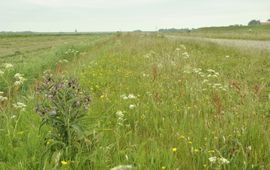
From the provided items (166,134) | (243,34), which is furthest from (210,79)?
(243,34)

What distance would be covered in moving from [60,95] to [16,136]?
83cm

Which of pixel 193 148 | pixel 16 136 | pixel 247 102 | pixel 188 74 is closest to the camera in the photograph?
pixel 193 148

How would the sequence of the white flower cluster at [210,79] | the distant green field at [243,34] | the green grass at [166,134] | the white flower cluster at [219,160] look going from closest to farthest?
the white flower cluster at [219,160], the green grass at [166,134], the white flower cluster at [210,79], the distant green field at [243,34]

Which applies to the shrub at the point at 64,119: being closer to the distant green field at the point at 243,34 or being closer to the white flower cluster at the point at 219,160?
the white flower cluster at the point at 219,160

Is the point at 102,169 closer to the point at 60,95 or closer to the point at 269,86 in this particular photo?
the point at 60,95

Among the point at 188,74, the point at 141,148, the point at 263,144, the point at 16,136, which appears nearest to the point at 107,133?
the point at 141,148

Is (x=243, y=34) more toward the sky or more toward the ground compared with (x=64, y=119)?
more toward the ground

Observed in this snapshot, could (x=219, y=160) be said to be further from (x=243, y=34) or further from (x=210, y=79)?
(x=243, y=34)

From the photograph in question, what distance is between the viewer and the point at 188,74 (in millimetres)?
7320

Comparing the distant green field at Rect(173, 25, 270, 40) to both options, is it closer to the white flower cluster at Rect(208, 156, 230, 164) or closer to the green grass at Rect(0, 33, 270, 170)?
the green grass at Rect(0, 33, 270, 170)

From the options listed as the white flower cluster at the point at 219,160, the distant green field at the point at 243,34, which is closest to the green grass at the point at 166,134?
the white flower cluster at the point at 219,160

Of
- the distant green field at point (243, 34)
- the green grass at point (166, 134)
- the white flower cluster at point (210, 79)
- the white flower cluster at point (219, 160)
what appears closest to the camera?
the white flower cluster at point (219, 160)

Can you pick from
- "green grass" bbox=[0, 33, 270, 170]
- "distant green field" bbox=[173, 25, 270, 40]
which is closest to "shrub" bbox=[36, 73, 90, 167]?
"green grass" bbox=[0, 33, 270, 170]

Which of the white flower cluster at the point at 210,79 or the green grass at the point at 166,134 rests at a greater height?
the white flower cluster at the point at 210,79
